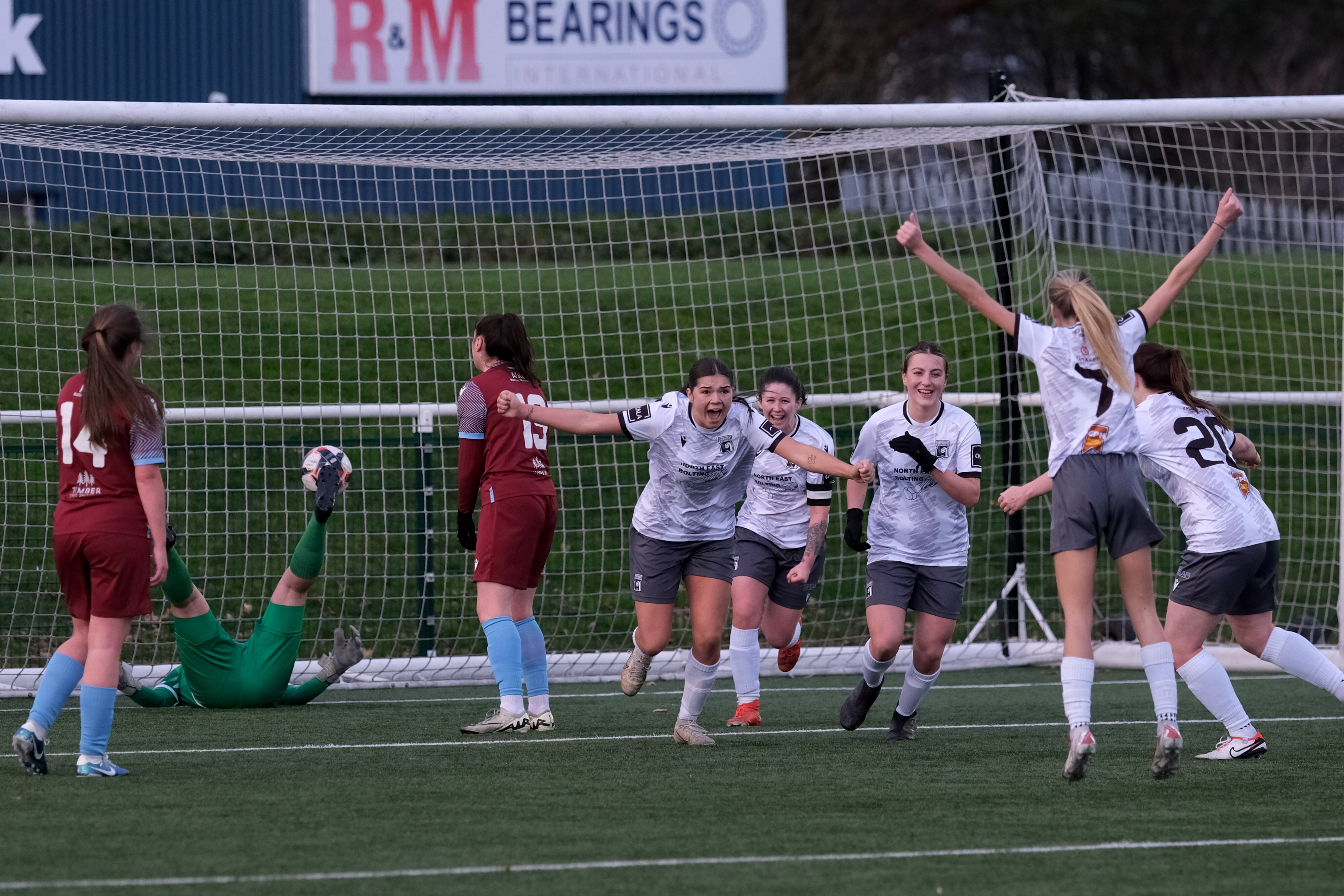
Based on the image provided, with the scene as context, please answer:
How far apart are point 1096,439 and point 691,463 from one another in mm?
1821

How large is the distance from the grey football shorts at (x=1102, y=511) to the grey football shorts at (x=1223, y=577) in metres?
0.77

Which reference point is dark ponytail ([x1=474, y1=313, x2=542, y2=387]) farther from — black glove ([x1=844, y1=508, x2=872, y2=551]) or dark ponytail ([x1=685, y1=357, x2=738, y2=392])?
black glove ([x1=844, y1=508, x2=872, y2=551])

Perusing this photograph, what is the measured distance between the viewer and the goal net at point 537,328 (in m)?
9.54

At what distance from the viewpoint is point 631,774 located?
5996mm

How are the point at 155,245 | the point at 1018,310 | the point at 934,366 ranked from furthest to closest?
the point at 155,245
the point at 1018,310
the point at 934,366

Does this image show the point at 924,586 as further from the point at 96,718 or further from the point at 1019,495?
the point at 96,718

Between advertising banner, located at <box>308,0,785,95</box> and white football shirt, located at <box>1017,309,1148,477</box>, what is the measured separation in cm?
1364

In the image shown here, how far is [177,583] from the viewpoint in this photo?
7.46m

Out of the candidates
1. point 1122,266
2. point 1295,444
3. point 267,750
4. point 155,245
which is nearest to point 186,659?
→ point 267,750

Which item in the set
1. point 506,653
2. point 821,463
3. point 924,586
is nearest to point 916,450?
point 821,463

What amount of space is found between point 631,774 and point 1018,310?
4919 mm

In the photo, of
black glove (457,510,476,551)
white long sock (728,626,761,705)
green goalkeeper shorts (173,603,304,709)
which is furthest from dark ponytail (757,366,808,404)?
green goalkeeper shorts (173,603,304,709)

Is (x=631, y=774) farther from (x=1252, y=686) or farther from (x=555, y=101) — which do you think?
(x=555, y=101)

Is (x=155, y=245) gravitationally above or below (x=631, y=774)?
above
